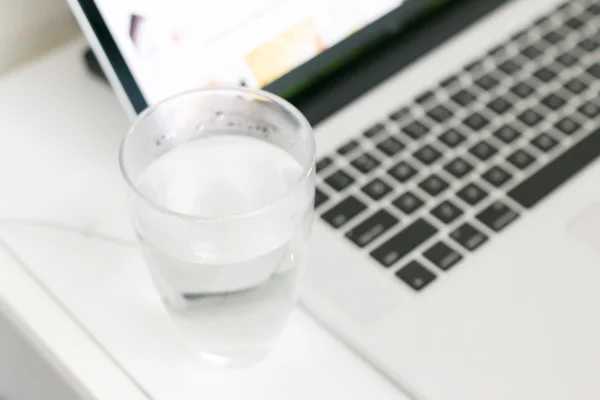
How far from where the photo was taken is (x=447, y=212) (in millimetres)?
439

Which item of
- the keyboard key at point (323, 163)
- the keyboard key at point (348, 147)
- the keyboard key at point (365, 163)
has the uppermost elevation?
the keyboard key at point (323, 163)

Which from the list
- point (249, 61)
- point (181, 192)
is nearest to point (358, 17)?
point (249, 61)

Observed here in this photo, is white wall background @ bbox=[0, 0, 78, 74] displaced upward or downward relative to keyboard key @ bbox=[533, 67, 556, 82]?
upward

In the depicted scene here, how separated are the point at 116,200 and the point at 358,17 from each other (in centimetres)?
19

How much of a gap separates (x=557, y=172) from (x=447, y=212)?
7 cm

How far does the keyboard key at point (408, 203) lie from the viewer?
1.45ft

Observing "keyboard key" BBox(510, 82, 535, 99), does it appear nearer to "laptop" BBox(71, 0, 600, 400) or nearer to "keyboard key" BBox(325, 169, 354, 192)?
"laptop" BBox(71, 0, 600, 400)

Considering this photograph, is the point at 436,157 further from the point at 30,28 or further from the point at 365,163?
the point at 30,28

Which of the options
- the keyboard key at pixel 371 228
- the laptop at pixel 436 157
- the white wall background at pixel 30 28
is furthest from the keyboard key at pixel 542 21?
the white wall background at pixel 30 28

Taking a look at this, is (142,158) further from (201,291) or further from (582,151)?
(582,151)

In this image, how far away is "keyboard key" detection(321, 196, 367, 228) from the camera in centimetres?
44

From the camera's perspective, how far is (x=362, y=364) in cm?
39

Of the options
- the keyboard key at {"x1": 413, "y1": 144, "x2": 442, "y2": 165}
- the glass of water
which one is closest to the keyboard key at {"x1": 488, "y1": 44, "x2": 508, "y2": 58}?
the keyboard key at {"x1": 413, "y1": 144, "x2": 442, "y2": 165}

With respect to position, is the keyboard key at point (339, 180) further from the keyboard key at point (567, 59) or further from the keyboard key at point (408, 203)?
the keyboard key at point (567, 59)
